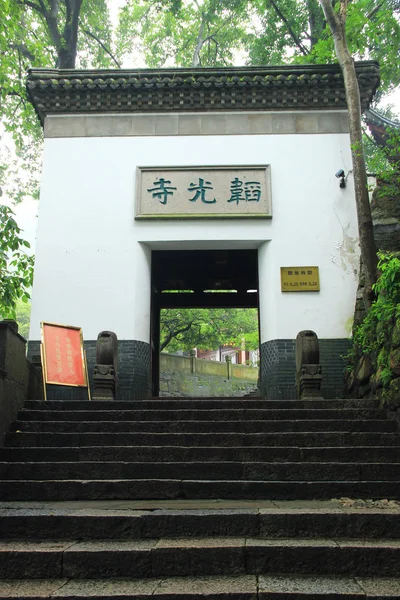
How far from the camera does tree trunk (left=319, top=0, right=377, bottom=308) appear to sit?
24.7ft

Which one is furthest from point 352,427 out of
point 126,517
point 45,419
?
point 45,419

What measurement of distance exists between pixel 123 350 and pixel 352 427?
409 cm

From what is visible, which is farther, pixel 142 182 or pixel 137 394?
pixel 142 182

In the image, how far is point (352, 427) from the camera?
5.38 meters

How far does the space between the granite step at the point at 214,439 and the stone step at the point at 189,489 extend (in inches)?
29.6

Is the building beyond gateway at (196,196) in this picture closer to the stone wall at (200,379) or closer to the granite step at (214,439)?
the granite step at (214,439)

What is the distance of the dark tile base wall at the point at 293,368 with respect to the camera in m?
8.01

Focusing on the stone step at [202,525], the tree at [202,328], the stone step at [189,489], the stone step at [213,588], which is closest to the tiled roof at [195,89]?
the stone step at [189,489]

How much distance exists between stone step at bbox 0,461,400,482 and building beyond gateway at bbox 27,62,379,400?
354 centimetres

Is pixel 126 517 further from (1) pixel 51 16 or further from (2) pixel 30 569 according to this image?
(1) pixel 51 16

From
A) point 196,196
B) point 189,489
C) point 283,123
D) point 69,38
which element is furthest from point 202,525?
point 69,38

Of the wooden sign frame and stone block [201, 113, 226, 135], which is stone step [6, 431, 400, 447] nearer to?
the wooden sign frame

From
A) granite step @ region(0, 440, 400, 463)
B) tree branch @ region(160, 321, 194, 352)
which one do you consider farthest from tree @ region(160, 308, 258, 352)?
granite step @ region(0, 440, 400, 463)

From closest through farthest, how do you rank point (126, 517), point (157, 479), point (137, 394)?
point (126, 517), point (157, 479), point (137, 394)
